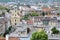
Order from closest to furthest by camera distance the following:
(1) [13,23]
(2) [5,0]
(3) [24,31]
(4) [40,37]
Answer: (4) [40,37] → (3) [24,31] → (1) [13,23] → (2) [5,0]

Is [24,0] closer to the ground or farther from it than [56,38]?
farther from it

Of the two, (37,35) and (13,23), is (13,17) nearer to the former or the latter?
(13,23)

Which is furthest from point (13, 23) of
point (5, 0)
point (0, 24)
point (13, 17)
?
point (5, 0)

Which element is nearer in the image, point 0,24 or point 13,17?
point 0,24

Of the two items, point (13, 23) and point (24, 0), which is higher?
point (24, 0)

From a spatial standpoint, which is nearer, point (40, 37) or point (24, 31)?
point (40, 37)

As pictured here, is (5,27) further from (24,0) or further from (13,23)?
(24,0)

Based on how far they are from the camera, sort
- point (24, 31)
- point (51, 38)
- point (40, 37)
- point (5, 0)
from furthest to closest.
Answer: point (5, 0) → point (24, 31) → point (51, 38) → point (40, 37)

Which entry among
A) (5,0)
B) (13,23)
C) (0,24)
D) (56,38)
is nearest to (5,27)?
(0,24)

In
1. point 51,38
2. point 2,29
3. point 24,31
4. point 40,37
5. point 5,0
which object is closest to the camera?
point 40,37

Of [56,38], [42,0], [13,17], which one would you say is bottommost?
[56,38]
